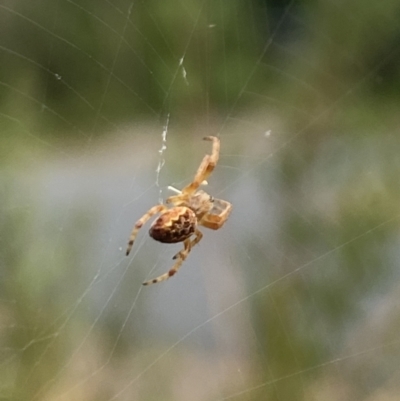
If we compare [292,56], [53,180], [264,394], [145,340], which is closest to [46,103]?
[53,180]

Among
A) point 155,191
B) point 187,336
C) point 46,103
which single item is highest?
point 46,103

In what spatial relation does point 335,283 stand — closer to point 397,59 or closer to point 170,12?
point 397,59

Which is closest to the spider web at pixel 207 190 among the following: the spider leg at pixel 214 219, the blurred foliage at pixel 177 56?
the blurred foliage at pixel 177 56

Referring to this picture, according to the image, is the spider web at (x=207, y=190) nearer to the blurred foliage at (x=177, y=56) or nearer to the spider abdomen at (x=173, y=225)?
the blurred foliage at (x=177, y=56)

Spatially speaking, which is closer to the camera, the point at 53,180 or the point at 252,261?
the point at 53,180

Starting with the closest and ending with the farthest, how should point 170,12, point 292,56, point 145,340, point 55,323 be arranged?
point 55,323, point 145,340, point 170,12, point 292,56

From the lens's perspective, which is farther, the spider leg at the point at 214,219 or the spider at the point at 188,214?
the spider leg at the point at 214,219

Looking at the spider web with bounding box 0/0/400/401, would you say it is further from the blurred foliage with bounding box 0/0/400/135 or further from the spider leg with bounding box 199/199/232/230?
the spider leg with bounding box 199/199/232/230
